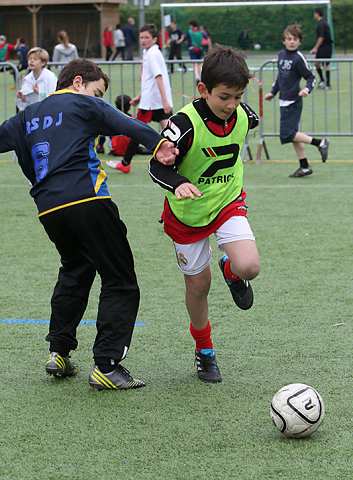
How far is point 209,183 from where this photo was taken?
13.6ft

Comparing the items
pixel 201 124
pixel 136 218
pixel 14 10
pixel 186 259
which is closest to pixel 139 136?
pixel 201 124

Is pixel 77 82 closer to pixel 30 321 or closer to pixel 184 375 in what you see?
pixel 184 375

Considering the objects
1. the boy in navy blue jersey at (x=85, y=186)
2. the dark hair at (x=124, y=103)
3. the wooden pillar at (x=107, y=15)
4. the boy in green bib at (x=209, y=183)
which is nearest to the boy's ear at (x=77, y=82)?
the boy in navy blue jersey at (x=85, y=186)

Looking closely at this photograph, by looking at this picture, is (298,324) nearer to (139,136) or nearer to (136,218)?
(139,136)

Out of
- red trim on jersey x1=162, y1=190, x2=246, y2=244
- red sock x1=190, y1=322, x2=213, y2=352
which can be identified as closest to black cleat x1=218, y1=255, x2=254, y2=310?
red sock x1=190, y1=322, x2=213, y2=352

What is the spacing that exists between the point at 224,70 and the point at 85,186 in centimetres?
88

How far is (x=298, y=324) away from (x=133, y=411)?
1.58 meters

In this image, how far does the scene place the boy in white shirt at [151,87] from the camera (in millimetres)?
10914

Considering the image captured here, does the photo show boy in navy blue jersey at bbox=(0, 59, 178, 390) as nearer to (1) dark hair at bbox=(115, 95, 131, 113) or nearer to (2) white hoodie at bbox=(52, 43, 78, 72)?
(1) dark hair at bbox=(115, 95, 131, 113)

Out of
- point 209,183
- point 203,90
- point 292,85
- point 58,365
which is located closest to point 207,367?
point 58,365

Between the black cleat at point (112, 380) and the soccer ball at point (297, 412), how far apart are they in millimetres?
892

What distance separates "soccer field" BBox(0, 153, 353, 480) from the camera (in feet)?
11.1

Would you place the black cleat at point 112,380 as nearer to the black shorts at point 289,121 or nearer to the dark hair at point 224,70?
the dark hair at point 224,70

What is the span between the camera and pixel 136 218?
8.42m
